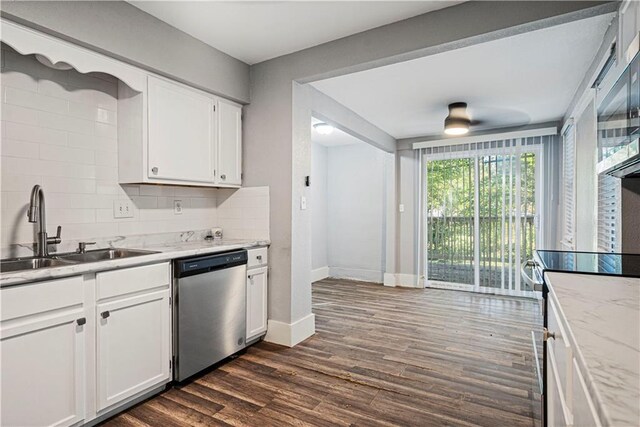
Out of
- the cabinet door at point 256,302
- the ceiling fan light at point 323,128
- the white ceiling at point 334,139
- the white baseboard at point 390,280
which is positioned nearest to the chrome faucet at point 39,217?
the cabinet door at point 256,302

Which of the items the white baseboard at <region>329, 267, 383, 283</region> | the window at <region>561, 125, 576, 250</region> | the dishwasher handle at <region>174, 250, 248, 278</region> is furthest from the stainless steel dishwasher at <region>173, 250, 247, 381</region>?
the white baseboard at <region>329, 267, 383, 283</region>

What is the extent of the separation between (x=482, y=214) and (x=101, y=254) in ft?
15.0

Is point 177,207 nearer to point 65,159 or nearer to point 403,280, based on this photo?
point 65,159

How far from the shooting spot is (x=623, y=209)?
193cm

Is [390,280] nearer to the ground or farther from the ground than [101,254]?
nearer to the ground

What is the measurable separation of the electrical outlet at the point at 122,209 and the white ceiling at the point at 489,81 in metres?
1.95

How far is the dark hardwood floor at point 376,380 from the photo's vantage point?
78.5 inches

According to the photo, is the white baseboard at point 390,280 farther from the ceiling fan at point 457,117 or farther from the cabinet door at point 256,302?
the cabinet door at point 256,302

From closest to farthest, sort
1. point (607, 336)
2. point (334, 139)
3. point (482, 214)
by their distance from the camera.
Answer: point (607, 336) < point (482, 214) < point (334, 139)

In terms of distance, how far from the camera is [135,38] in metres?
2.27

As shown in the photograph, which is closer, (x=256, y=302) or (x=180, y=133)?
(x=180, y=133)

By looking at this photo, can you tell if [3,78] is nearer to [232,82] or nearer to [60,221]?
[60,221]

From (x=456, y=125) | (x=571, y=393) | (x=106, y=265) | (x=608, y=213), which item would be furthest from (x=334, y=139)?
(x=571, y=393)

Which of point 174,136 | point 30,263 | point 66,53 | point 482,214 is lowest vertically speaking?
point 30,263
